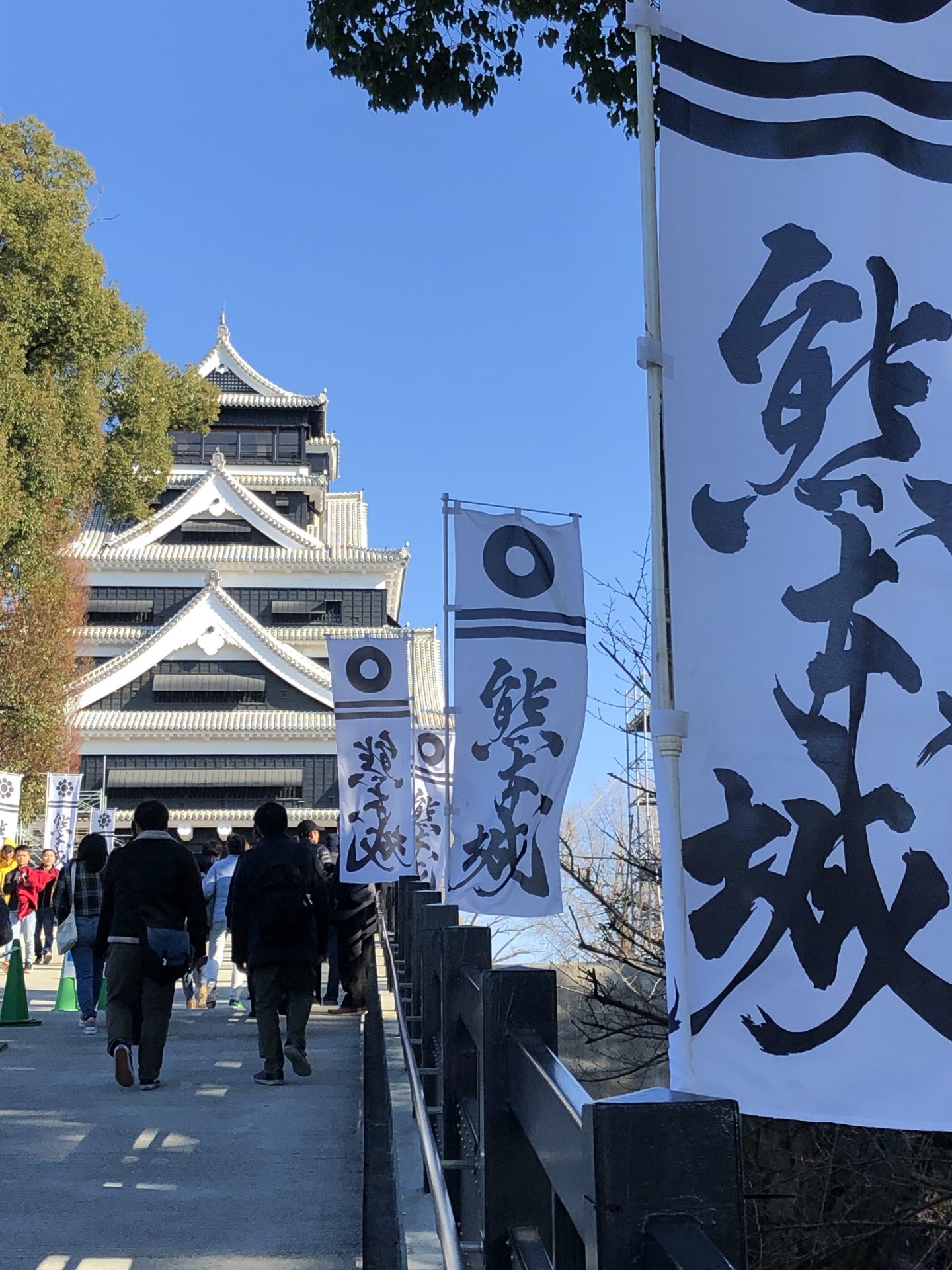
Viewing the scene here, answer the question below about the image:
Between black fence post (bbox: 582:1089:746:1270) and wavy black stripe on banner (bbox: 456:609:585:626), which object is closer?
black fence post (bbox: 582:1089:746:1270)

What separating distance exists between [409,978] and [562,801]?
5.03 feet

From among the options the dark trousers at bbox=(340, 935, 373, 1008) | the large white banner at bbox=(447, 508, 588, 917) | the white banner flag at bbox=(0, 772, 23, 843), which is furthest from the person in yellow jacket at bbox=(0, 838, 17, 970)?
the large white banner at bbox=(447, 508, 588, 917)

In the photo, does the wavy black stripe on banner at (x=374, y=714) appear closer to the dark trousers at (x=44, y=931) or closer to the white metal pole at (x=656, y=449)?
the dark trousers at (x=44, y=931)

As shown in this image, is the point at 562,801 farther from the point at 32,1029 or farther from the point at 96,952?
the point at 32,1029

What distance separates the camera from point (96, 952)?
7.49 meters

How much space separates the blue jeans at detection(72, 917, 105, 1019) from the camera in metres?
9.44

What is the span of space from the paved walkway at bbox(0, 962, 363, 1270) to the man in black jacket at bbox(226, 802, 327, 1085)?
9.5 inches

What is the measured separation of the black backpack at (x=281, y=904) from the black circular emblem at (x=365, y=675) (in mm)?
4204

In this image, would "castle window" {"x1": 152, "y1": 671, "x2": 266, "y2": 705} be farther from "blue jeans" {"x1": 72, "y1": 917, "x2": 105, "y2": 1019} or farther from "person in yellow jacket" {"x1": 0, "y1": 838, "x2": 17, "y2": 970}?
"blue jeans" {"x1": 72, "y1": 917, "x2": 105, "y2": 1019}

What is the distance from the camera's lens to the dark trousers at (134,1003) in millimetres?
7160

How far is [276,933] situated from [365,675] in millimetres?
4392

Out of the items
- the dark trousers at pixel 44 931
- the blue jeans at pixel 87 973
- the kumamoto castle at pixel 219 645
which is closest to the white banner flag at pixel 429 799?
the blue jeans at pixel 87 973

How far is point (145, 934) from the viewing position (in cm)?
717

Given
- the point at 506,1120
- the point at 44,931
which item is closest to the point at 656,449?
the point at 506,1120
